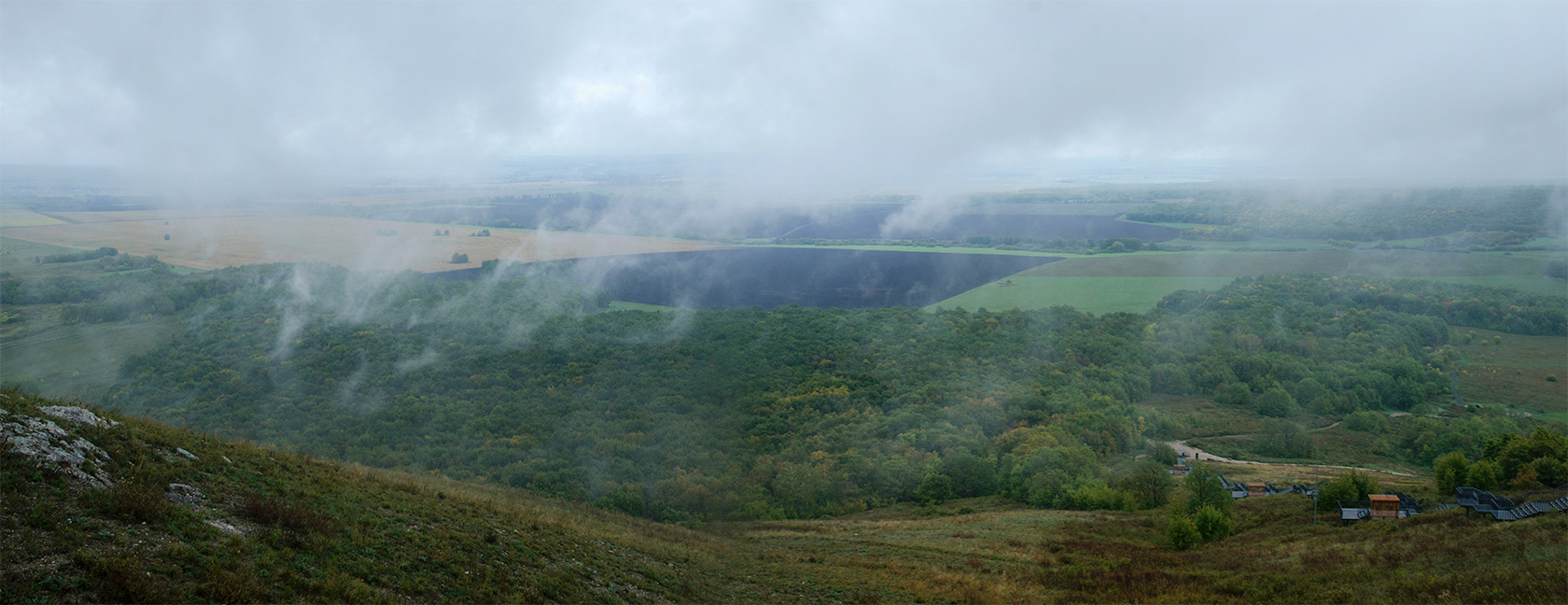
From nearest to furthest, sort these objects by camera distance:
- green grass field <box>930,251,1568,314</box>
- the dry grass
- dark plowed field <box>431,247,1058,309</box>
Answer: the dry grass
green grass field <box>930,251,1568,314</box>
dark plowed field <box>431,247,1058,309</box>

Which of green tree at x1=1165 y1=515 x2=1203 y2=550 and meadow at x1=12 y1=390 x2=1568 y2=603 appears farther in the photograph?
green tree at x1=1165 y1=515 x2=1203 y2=550

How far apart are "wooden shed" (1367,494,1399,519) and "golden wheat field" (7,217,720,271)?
75.1 m

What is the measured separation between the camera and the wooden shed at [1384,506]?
21.4 meters

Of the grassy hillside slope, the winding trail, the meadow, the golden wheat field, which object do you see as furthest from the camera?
the golden wheat field

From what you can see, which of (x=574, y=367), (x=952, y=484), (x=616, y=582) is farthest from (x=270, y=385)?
(x=952, y=484)

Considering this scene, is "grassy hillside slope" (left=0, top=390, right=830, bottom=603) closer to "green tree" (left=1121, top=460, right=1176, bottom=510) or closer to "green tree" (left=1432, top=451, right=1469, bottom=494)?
"green tree" (left=1121, top=460, right=1176, bottom=510)

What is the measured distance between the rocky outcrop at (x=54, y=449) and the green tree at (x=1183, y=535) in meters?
26.7

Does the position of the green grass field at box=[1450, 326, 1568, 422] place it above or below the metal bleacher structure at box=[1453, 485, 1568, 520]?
below

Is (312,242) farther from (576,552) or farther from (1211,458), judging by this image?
(1211,458)

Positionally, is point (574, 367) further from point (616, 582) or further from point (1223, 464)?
point (1223, 464)

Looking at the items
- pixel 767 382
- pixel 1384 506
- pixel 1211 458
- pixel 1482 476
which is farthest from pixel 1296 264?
pixel 1384 506

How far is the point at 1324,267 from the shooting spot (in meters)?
83.4

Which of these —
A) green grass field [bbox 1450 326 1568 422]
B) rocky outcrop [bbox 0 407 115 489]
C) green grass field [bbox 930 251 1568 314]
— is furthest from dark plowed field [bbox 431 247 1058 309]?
rocky outcrop [bbox 0 407 115 489]

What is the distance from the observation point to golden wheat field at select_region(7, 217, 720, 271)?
196 feet
